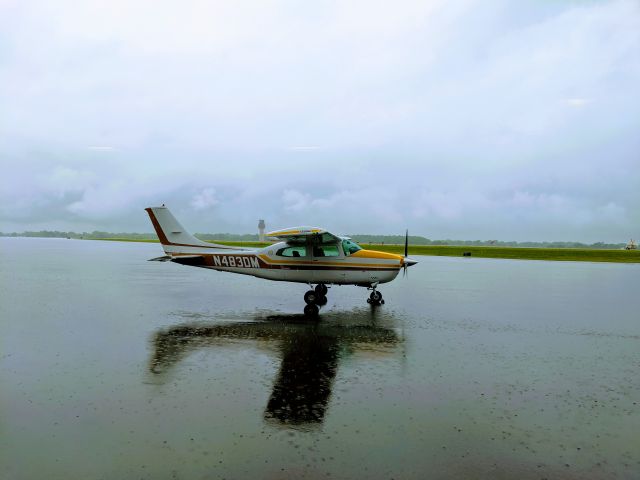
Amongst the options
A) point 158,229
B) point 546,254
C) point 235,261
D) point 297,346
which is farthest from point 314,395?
point 546,254

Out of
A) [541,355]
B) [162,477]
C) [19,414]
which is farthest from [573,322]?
[19,414]

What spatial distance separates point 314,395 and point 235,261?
10484 mm

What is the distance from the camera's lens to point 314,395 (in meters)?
7.14

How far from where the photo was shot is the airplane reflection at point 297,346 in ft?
22.0

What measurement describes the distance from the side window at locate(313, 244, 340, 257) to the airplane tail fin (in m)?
3.76

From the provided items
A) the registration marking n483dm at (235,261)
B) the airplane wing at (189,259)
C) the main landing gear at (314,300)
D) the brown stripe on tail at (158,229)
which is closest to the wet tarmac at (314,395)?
the main landing gear at (314,300)

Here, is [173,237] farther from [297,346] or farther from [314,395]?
[314,395]

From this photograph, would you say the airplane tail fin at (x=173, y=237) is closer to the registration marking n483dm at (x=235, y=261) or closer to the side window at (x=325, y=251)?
the registration marking n483dm at (x=235, y=261)

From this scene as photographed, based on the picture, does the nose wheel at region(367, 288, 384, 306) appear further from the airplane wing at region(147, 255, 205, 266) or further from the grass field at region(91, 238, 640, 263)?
the grass field at region(91, 238, 640, 263)

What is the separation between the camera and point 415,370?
862 centimetres

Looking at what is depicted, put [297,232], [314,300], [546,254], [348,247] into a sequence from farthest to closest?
[546,254] < [348,247] < [314,300] < [297,232]

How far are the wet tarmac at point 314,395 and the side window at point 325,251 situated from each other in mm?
2419

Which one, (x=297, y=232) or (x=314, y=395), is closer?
(x=314, y=395)

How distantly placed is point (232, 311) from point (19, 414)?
9459 mm
